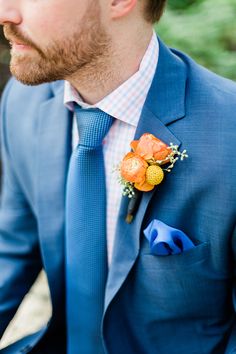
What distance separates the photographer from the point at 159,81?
6.10 feet

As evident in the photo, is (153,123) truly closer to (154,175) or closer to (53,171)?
(154,175)

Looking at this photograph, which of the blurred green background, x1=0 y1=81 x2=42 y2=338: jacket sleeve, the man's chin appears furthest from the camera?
the blurred green background

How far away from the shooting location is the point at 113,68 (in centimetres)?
188

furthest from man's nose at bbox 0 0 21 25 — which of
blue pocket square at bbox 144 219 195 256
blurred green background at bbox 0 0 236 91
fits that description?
blurred green background at bbox 0 0 236 91

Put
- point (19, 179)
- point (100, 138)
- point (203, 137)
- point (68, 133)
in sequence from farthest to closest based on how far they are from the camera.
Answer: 1. point (19, 179)
2. point (68, 133)
3. point (100, 138)
4. point (203, 137)

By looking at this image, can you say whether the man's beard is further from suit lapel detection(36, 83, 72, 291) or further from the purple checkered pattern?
suit lapel detection(36, 83, 72, 291)

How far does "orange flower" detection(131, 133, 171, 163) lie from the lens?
69.1 inches

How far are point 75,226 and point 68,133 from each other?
34 centimetres

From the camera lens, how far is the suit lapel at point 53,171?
2066 mm

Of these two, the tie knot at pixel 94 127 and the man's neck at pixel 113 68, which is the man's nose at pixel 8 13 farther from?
the tie knot at pixel 94 127

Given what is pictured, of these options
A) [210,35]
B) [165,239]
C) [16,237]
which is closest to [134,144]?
[165,239]

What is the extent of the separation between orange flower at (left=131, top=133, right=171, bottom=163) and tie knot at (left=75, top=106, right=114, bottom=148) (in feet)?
0.55

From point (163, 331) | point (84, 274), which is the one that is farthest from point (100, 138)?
point (163, 331)

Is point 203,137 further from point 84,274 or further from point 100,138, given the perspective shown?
point 84,274
